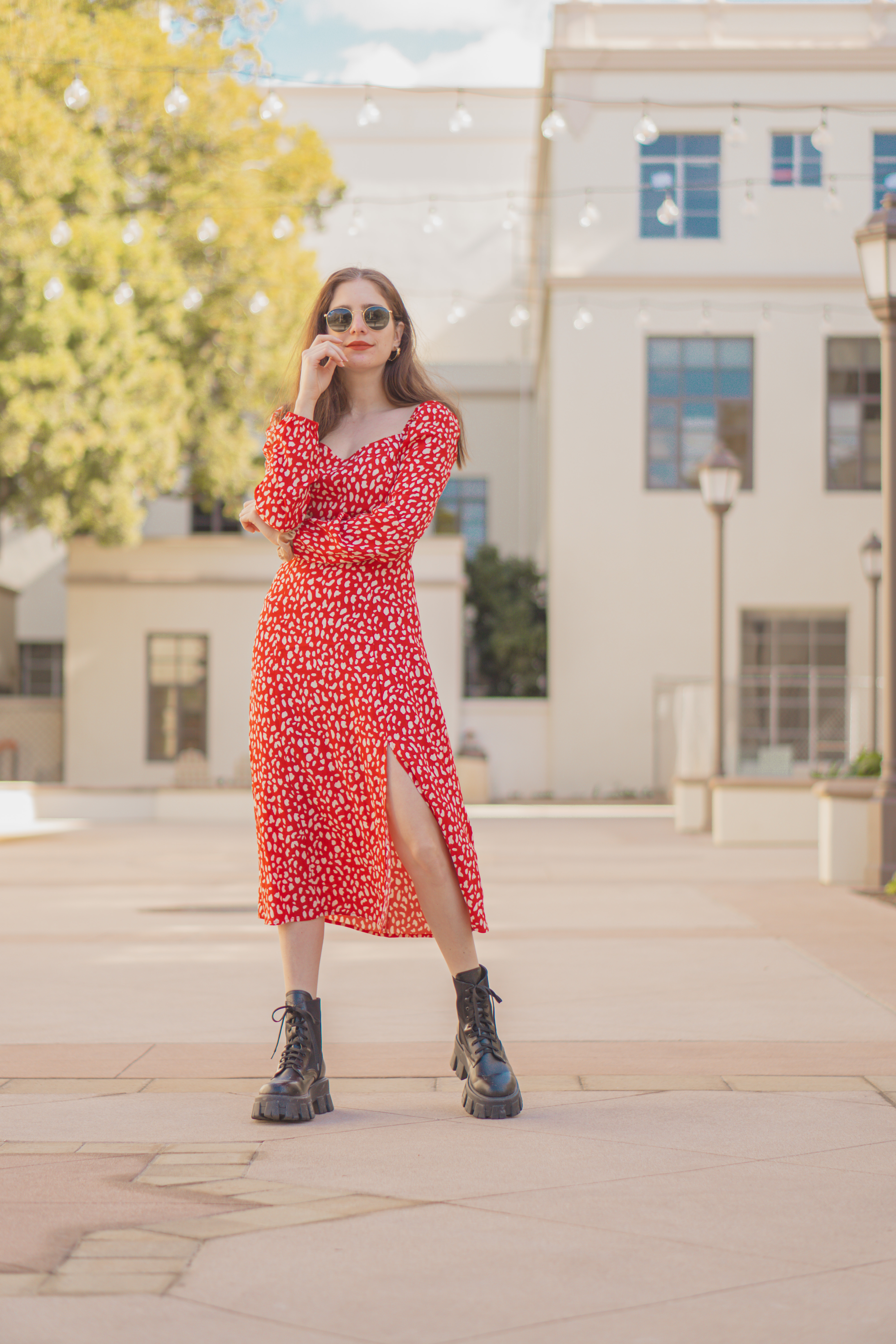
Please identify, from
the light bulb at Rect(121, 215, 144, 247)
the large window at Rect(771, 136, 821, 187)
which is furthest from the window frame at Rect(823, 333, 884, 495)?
the light bulb at Rect(121, 215, 144, 247)

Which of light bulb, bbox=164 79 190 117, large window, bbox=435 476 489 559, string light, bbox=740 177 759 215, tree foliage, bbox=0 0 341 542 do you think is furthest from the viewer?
large window, bbox=435 476 489 559

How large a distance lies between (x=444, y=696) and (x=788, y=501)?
261 inches

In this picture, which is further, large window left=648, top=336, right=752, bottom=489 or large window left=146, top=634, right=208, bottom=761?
large window left=648, top=336, right=752, bottom=489

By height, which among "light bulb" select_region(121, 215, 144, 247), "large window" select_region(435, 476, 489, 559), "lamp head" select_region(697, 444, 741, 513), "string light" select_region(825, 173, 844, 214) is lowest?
"lamp head" select_region(697, 444, 741, 513)

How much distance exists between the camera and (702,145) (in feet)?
88.8

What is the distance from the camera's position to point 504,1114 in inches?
139

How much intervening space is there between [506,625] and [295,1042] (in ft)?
77.5

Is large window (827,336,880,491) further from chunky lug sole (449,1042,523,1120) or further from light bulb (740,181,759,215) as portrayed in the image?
chunky lug sole (449,1042,523,1120)

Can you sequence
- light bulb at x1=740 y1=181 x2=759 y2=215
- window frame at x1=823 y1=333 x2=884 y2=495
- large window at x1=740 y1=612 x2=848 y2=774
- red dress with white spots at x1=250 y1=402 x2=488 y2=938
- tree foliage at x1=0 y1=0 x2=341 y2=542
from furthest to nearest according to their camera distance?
→ 1. window frame at x1=823 y1=333 x2=884 y2=495
2. light bulb at x1=740 y1=181 x2=759 y2=215
3. tree foliage at x1=0 y1=0 x2=341 y2=542
4. large window at x1=740 y1=612 x2=848 y2=774
5. red dress with white spots at x1=250 y1=402 x2=488 y2=938

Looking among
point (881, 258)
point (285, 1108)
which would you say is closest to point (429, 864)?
point (285, 1108)

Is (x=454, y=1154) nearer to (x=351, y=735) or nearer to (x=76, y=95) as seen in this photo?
(x=351, y=735)

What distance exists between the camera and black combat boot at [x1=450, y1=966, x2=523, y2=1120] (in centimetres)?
353

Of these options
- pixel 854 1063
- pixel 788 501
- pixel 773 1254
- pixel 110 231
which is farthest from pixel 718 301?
pixel 773 1254

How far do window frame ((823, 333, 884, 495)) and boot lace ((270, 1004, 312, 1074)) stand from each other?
2461cm
